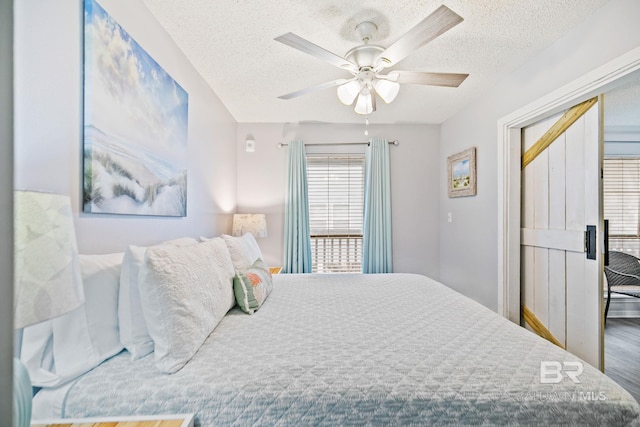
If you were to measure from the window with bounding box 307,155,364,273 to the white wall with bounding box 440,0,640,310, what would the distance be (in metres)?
1.11

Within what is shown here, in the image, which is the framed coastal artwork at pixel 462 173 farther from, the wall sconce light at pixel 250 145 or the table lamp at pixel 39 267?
the table lamp at pixel 39 267

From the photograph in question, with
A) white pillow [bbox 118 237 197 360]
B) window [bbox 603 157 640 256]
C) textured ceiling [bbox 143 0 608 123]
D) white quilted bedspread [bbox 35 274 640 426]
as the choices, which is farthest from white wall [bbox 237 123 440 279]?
white pillow [bbox 118 237 197 360]

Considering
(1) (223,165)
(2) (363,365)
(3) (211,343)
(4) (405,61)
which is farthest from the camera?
(1) (223,165)

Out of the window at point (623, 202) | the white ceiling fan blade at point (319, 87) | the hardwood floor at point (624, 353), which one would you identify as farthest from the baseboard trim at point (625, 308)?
the white ceiling fan blade at point (319, 87)

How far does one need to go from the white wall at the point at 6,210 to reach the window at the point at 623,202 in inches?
209

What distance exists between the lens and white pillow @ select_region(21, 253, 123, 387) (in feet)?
2.87

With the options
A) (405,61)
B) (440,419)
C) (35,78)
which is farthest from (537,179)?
(35,78)

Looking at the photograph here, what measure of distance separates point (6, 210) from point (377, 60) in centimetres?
188

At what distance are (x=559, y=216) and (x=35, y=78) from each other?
3.01 m

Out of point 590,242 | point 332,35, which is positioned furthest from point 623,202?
point 332,35

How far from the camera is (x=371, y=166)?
3.50 meters

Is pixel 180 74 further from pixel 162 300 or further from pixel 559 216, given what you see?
pixel 559 216

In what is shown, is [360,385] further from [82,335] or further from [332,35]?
[332,35]

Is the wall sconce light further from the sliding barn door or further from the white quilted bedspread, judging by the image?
the sliding barn door
